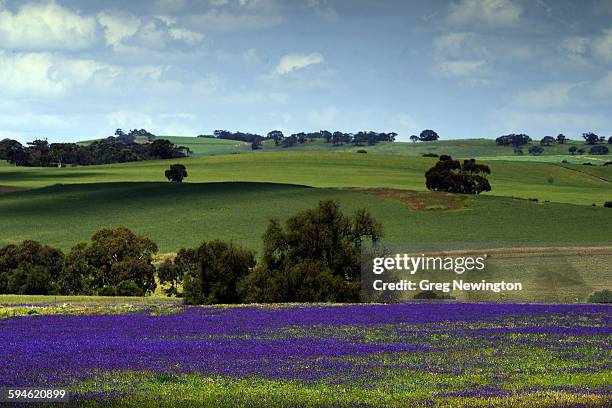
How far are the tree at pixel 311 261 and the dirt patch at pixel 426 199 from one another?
6802 centimetres

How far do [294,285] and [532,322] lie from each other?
797 inches

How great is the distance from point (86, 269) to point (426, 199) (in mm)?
63594

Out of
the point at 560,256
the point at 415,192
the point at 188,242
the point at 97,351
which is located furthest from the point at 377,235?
the point at 415,192

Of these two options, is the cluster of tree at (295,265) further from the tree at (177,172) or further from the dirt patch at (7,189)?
the tree at (177,172)

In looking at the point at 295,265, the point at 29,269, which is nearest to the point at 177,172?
the point at 29,269

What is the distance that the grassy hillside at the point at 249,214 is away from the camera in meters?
105

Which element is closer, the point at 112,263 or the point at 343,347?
the point at 343,347

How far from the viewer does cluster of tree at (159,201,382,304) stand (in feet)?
180

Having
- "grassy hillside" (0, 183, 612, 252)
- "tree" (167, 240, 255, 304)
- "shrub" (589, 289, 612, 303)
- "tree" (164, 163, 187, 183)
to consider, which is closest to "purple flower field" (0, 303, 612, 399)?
"shrub" (589, 289, 612, 303)

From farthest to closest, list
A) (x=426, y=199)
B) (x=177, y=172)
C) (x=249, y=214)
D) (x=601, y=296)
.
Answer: (x=177, y=172) → (x=426, y=199) → (x=249, y=214) → (x=601, y=296)

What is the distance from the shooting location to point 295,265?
2185 inches

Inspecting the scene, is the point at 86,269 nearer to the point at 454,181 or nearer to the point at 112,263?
the point at 112,263

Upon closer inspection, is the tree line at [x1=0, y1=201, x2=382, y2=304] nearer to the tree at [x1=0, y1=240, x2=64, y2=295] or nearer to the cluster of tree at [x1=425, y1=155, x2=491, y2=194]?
the tree at [x1=0, y1=240, x2=64, y2=295]

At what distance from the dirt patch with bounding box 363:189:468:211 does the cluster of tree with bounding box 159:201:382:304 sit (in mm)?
67118
